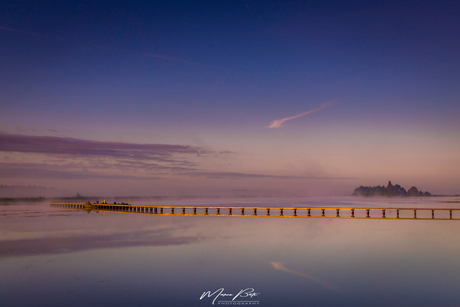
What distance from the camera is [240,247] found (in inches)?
1590

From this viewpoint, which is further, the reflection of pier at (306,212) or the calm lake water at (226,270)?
the reflection of pier at (306,212)

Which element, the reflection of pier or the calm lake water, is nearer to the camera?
the calm lake water

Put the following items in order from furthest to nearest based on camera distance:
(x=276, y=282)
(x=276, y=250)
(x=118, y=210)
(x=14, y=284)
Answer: (x=118, y=210) < (x=276, y=250) < (x=276, y=282) < (x=14, y=284)

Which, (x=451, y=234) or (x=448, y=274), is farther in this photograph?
(x=451, y=234)

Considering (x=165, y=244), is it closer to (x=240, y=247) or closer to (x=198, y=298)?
(x=240, y=247)

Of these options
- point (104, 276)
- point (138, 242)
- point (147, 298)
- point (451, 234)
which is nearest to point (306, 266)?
point (147, 298)

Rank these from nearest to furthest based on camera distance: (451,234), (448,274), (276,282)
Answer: (276,282)
(448,274)
(451,234)

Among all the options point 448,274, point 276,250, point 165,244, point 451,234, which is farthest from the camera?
point 451,234

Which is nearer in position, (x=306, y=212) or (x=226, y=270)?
(x=226, y=270)

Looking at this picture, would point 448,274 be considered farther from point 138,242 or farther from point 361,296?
point 138,242

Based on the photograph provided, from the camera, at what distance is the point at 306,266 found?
31047 millimetres

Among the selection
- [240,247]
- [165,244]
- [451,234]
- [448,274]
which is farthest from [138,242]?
[451,234]

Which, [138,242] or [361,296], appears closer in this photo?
[361,296]

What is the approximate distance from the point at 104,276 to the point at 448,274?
28.3 meters
